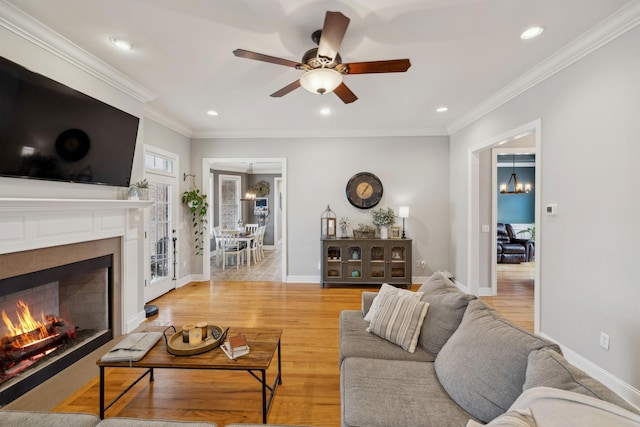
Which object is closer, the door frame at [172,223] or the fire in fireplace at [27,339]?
the fire in fireplace at [27,339]

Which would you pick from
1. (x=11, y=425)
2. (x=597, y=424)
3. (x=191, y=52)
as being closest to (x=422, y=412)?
(x=597, y=424)

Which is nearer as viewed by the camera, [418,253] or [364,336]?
[364,336]

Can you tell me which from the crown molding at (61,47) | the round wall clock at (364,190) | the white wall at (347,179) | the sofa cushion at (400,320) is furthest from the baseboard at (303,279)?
the crown molding at (61,47)

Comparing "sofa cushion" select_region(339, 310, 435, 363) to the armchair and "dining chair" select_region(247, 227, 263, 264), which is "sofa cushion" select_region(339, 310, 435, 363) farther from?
the armchair

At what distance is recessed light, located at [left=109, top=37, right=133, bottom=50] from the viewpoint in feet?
7.50

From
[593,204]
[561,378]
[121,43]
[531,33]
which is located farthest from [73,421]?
[531,33]

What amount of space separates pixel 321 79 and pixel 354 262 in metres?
3.40

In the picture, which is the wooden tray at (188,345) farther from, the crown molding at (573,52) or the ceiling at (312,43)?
the crown molding at (573,52)

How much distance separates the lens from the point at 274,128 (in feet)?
16.0

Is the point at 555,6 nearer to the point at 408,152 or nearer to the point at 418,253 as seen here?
the point at 408,152

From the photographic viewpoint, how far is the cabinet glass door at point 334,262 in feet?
15.9

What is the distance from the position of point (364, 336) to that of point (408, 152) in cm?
384

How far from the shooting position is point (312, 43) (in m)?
2.35

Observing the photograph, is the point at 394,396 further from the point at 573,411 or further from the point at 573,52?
the point at 573,52
